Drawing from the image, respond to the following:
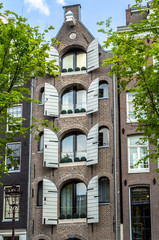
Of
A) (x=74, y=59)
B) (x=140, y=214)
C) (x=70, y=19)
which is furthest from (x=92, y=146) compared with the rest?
(x=70, y=19)

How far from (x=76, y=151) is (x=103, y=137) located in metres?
1.81

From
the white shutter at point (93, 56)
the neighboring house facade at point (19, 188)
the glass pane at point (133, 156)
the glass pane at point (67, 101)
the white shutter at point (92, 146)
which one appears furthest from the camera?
the glass pane at point (67, 101)

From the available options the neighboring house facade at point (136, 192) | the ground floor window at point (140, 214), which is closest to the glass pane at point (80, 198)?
the neighboring house facade at point (136, 192)

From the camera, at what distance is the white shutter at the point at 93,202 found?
24.8 m

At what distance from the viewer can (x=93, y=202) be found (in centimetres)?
2516

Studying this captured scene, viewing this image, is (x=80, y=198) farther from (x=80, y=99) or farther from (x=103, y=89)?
(x=103, y=89)

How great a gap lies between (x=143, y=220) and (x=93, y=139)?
17.3ft

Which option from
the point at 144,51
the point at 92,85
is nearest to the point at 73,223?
the point at 92,85

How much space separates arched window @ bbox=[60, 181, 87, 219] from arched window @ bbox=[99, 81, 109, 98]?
5.36 meters

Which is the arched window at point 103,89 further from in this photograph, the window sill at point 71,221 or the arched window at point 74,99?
the window sill at point 71,221

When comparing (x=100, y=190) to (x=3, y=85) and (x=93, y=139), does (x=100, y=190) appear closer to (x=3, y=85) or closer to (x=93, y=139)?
(x=93, y=139)

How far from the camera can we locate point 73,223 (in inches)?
1006

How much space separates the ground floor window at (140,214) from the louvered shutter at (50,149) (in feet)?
16.0

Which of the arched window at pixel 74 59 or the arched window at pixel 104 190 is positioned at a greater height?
the arched window at pixel 74 59
